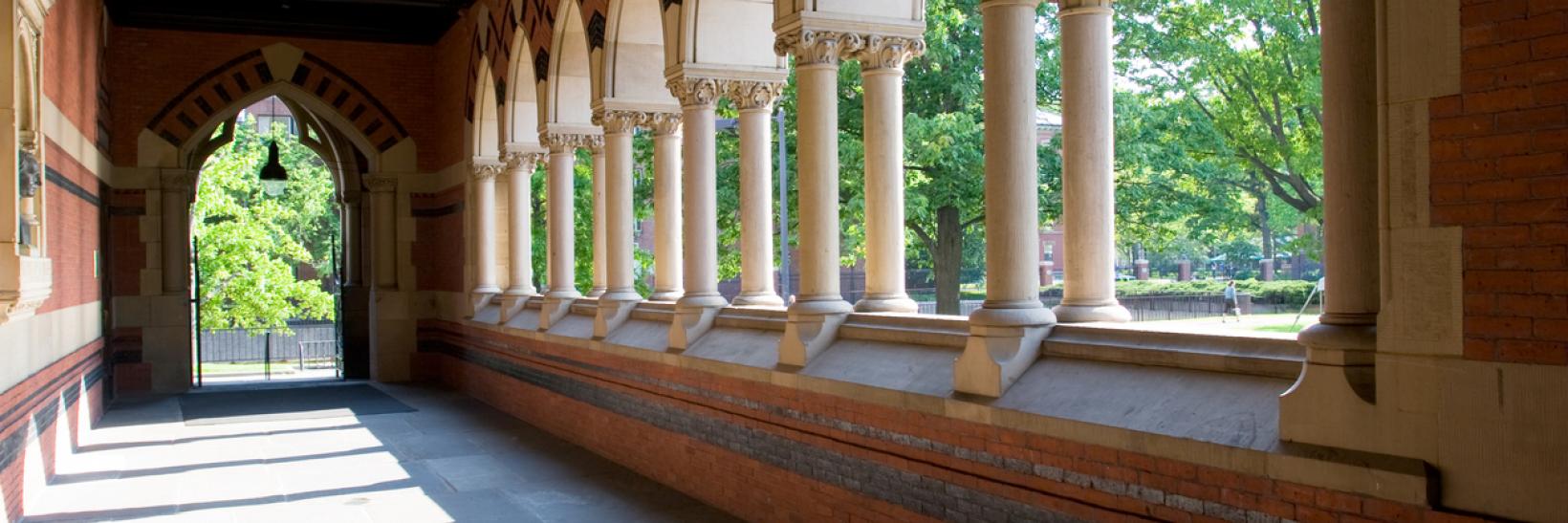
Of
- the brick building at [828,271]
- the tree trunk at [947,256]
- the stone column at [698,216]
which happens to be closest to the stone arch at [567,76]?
the brick building at [828,271]

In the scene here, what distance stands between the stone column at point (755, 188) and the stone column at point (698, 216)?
0.73 feet

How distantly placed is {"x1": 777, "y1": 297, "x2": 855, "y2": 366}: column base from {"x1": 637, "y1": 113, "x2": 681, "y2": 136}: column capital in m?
3.58

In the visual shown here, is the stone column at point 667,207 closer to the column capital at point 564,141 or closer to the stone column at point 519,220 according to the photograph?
the column capital at point 564,141

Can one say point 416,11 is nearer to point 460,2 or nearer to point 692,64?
point 460,2

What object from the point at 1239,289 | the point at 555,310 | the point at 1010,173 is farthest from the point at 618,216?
the point at 1239,289

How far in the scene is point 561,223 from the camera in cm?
1353

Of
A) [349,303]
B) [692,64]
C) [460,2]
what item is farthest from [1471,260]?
[349,303]

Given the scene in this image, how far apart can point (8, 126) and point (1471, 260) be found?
6.99m

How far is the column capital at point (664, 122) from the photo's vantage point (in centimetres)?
1101

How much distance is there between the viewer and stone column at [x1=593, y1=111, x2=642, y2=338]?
11.2 m

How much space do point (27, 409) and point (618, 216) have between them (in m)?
4.60

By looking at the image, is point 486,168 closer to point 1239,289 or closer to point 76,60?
point 76,60

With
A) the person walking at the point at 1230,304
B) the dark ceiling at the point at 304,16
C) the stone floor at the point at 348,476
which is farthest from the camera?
the dark ceiling at the point at 304,16

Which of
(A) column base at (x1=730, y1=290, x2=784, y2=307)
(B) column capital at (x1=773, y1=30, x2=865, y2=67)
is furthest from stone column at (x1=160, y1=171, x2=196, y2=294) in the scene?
(B) column capital at (x1=773, y1=30, x2=865, y2=67)
